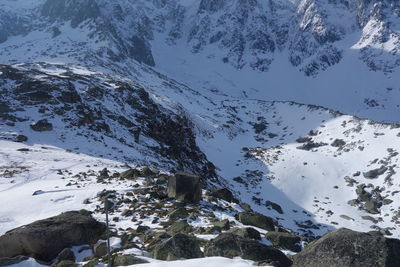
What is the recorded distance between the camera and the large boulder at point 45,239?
14633 millimetres

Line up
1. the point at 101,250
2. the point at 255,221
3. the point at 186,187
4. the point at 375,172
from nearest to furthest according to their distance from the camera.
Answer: the point at 101,250 → the point at 255,221 → the point at 186,187 → the point at 375,172

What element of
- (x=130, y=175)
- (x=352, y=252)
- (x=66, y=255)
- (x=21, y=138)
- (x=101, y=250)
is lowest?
(x=21, y=138)

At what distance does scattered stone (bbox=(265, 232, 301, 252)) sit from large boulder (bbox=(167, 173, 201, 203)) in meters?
5.99

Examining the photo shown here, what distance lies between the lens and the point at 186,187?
2138cm

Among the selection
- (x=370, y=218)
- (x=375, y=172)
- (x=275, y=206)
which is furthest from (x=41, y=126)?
(x=375, y=172)

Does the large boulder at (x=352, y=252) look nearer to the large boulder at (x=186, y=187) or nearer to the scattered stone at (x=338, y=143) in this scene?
the large boulder at (x=186, y=187)

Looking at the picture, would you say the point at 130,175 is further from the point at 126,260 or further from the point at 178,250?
the point at 126,260

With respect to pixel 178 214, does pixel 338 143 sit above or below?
above

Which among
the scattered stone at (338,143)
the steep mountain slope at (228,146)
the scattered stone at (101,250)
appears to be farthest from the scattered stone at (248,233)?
the scattered stone at (338,143)

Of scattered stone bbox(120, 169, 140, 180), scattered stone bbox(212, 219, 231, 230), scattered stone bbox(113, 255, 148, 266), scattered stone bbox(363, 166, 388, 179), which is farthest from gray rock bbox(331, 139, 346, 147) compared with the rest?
A: scattered stone bbox(113, 255, 148, 266)

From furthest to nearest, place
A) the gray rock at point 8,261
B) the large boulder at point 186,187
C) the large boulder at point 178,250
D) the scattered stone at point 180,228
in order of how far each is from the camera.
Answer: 1. the large boulder at point 186,187
2. the scattered stone at point 180,228
3. the large boulder at point 178,250
4. the gray rock at point 8,261

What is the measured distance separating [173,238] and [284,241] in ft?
17.1

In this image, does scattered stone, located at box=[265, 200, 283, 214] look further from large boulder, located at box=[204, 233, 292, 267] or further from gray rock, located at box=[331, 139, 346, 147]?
large boulder, located at box=[204, 233, 292, 267]

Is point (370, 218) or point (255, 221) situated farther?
point (370, 218)
